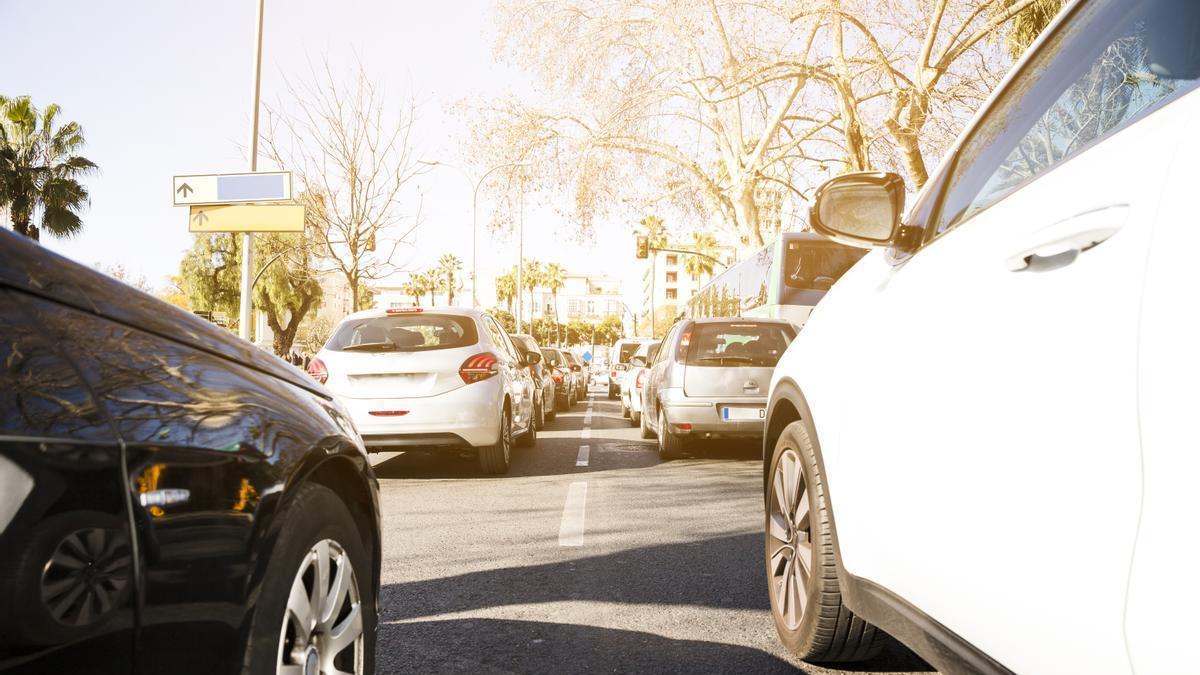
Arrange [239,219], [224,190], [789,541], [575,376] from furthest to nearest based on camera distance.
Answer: [575,376], [239,219], [224,190], [789,541]

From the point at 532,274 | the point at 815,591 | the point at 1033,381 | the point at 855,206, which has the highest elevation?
the point at 532,274

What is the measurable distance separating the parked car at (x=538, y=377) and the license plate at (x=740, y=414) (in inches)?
89.1

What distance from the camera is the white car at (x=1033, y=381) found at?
4.57 ft

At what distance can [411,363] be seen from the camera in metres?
8.53

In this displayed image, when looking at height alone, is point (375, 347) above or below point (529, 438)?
above

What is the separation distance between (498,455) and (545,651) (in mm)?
5361

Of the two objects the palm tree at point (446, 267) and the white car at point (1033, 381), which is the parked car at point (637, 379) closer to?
the white car at point (1033, 381)

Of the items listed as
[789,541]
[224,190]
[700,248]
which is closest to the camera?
[789,541]

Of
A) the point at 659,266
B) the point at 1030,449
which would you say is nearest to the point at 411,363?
the point at 1030,449

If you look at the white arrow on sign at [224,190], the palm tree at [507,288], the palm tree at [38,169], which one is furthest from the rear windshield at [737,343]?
the palm tree at [507,288]

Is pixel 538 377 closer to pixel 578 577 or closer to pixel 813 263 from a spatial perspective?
pixel 813 263

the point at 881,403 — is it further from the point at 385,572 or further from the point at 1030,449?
the point at 385,572

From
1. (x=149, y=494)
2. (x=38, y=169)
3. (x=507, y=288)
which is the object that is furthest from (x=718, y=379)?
(x=507, y=288)

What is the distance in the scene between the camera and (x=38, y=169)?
3019 centimetres
